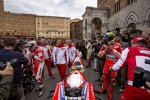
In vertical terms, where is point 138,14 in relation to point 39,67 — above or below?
above

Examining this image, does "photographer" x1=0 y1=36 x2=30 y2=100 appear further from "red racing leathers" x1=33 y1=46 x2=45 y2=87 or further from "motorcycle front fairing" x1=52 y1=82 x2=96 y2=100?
"red racing leathers" x1=33 y1=46 x2=45 y2=87

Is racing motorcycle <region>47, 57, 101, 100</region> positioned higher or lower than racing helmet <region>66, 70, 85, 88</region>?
lower

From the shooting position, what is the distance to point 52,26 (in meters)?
94.4

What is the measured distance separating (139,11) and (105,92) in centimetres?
1187

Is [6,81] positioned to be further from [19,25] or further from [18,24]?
[18,24]

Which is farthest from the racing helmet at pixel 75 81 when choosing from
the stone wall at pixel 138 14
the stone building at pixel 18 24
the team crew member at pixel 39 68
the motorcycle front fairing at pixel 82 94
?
the stone building at pixel 18 24

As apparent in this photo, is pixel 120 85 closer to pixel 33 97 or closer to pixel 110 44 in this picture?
pixel 110 44

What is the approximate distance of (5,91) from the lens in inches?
86.5

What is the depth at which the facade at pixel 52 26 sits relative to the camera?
91500 millimetres

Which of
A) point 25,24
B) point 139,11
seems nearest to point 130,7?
point 139,11

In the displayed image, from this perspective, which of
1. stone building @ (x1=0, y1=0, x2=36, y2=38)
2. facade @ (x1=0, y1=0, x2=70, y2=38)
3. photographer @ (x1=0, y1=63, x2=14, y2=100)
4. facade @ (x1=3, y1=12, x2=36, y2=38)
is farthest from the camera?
facade @ (x1=3, y1=12, x2=36, y2=38)

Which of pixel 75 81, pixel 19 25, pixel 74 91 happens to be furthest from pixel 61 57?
pixel 19 25

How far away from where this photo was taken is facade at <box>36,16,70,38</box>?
9150cm

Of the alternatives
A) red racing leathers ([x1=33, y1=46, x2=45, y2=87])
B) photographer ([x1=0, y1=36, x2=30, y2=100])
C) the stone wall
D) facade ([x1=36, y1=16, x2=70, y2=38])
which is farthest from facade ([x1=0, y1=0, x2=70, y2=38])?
photographer ([x1=0, y1=36, x2=30, y2=100])
